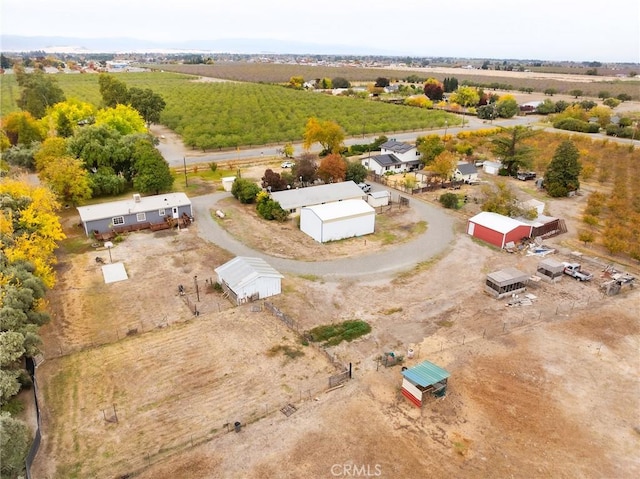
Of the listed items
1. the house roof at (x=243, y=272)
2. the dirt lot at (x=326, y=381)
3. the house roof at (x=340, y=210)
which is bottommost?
the dirt lot at (x=326, y=381)

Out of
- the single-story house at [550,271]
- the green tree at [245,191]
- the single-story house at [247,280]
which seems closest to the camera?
the single-story house at [247,280]

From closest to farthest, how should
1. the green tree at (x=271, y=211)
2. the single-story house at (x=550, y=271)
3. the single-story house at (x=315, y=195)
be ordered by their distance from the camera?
the single-story house at (x=550, y=271) < the green tree at (x=271, y=211) < the single-story house at (x=315, y=195)

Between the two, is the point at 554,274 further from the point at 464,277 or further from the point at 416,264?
the point at 416,264

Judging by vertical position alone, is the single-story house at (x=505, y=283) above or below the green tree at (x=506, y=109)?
below

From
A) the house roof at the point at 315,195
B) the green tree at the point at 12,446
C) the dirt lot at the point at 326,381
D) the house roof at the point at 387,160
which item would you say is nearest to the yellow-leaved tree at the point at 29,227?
the dirt lot at the point at 326,381

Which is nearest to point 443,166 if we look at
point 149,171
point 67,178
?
point 149,171

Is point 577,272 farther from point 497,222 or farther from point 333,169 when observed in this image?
point 333,169

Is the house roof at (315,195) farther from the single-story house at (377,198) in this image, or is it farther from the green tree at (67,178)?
the green tree at (67,178)

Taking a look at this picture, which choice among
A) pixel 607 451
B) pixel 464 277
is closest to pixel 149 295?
pixel 464 277
